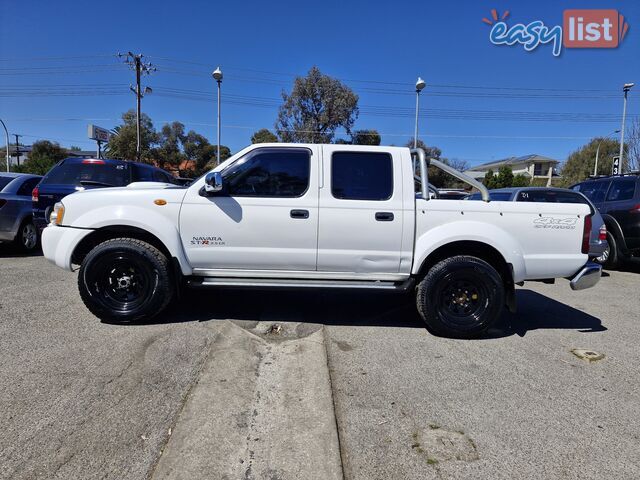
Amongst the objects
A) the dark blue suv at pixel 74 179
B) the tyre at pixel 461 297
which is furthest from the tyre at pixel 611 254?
the dark blue suv at pixel 74 179

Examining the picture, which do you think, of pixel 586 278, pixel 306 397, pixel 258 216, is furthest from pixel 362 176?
pixel 586 278

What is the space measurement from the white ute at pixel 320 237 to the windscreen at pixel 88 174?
365cm

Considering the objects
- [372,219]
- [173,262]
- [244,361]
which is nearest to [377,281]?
[372,219]

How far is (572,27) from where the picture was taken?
530 inches

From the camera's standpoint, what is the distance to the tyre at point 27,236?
8.48 meters

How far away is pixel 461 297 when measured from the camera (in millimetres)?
4414

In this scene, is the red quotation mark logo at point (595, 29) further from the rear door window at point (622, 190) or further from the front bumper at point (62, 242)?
the front bumper at point (62, 242)

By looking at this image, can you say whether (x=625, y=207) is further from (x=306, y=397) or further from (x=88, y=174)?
(x=88, y=174)

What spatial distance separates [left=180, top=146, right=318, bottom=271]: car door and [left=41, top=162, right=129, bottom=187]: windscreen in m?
4.25

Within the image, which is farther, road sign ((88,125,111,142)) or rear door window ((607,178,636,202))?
road sign ((88,125,111,142))

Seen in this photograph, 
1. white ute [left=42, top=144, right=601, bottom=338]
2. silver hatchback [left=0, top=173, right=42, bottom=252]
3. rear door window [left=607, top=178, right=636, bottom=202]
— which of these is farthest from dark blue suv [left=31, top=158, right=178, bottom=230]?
rear door window [left=607, top=178, right=636, bottom=202]

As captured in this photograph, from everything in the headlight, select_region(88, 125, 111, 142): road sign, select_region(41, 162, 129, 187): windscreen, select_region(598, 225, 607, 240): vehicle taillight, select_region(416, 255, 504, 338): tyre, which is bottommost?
select_region(416, 255, 504, 338): tyre

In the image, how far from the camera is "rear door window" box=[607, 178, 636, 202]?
8.45 metres

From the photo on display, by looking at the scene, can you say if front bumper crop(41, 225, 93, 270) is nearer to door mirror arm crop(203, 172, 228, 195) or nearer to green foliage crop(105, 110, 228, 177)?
door mirror arm crop(203, 172, 228, 195)
